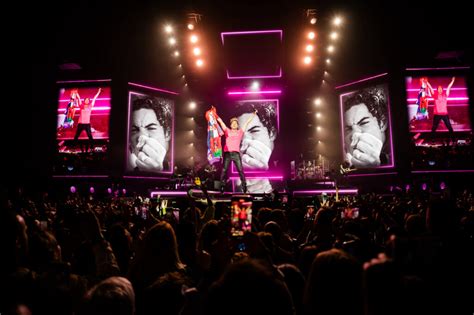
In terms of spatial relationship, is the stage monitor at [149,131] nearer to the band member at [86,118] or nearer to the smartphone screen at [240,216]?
the band member at [86,118]

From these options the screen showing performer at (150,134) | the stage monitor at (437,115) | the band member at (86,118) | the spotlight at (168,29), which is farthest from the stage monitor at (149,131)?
the stage monitor at (437,115)

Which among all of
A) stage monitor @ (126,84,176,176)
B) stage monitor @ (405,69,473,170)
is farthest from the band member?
stage monitor @ (405,69,473,170)

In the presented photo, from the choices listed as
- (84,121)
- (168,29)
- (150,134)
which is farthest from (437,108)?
(84,121)

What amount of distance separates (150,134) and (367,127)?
13.7 m

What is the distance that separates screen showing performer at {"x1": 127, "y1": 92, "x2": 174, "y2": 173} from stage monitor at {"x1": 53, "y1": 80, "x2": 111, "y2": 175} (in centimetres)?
149

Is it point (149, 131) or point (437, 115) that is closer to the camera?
point (437, 115)

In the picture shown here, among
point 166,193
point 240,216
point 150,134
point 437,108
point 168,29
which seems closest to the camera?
point 240,216

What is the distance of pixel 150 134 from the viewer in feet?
74.4

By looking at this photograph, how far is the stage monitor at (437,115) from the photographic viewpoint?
67.1 ft

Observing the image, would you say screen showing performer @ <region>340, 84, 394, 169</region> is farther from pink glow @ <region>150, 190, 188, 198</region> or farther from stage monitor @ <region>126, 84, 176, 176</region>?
pink glow @ <region>150, 190, 188, 198</region>

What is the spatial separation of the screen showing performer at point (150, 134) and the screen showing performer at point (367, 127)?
1151 cm

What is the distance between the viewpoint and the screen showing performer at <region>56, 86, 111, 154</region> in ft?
71.3

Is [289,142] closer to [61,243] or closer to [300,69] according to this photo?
[300,69]

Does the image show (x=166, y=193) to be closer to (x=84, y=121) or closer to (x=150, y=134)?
(x=150, y=134)
